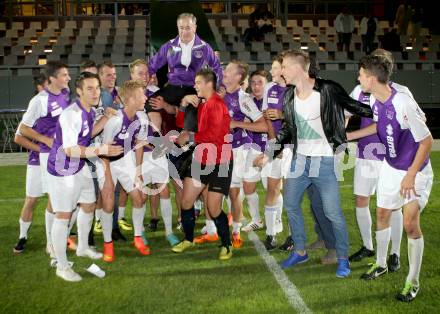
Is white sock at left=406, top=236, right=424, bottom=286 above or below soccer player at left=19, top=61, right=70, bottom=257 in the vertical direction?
below

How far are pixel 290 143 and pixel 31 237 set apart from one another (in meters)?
3.49

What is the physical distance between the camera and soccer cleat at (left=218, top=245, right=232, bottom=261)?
6.64 metres

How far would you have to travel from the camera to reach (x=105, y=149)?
5746 mm

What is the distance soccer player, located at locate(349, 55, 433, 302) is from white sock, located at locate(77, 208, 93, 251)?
2.99m

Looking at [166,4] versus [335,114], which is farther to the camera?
[166,4]

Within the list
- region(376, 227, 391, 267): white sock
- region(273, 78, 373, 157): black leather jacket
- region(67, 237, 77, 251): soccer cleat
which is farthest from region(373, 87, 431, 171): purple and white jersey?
region(67, 237, 77, 251): soccer cleat

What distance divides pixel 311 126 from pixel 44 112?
109 inches

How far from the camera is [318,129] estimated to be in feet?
19.2

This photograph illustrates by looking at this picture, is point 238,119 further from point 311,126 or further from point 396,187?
point 396,187

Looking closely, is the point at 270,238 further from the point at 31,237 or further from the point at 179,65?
the point at 31,237

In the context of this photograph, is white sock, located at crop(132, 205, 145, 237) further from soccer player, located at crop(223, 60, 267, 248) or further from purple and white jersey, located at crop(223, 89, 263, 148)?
purple and white jersey, located at crop(223, 89, 263, 148)

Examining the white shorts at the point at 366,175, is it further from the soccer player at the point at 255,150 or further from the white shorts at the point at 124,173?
the white shorts at the point at 124,173

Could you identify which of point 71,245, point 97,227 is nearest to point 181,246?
point 71,245

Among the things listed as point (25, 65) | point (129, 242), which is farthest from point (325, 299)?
point (25, 65)
